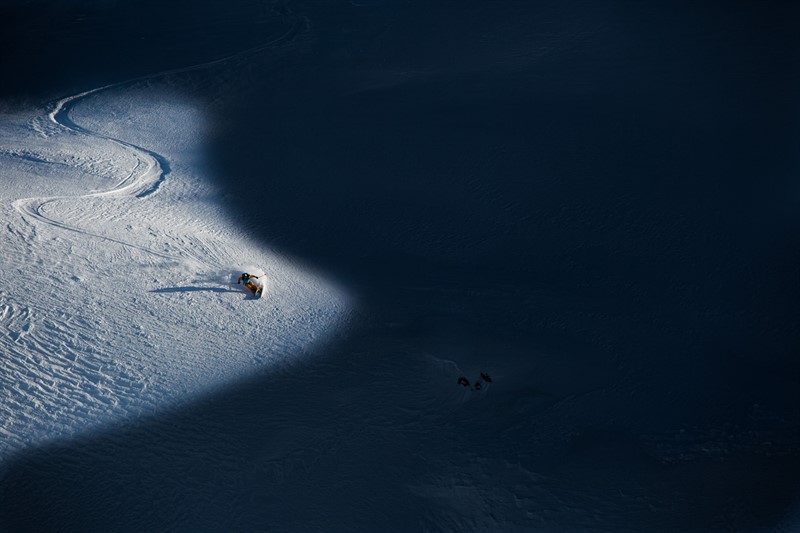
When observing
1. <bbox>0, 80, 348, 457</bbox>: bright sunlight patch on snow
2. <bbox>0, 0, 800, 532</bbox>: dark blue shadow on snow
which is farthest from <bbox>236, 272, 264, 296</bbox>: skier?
<bbox>0, 0, 800, 532</bbox>: dark blue shadow on snow

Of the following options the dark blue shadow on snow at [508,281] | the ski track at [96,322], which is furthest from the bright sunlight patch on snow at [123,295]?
the dark blue shadow on snow at [508,281]

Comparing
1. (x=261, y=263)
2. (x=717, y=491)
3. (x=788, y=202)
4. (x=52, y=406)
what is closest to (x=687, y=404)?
(x=717, y=491)

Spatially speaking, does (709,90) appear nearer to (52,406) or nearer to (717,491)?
(717,491)

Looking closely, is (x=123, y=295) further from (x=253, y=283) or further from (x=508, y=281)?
(x=508, y=281)

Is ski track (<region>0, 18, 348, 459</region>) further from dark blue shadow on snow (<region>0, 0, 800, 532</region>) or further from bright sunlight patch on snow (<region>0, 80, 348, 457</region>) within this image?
dark blue shadow on snow (<region>0, 0, 800, 532</region>)

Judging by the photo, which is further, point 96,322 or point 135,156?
point 135,156

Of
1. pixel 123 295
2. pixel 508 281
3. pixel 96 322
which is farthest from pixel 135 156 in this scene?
pixel 508 281
